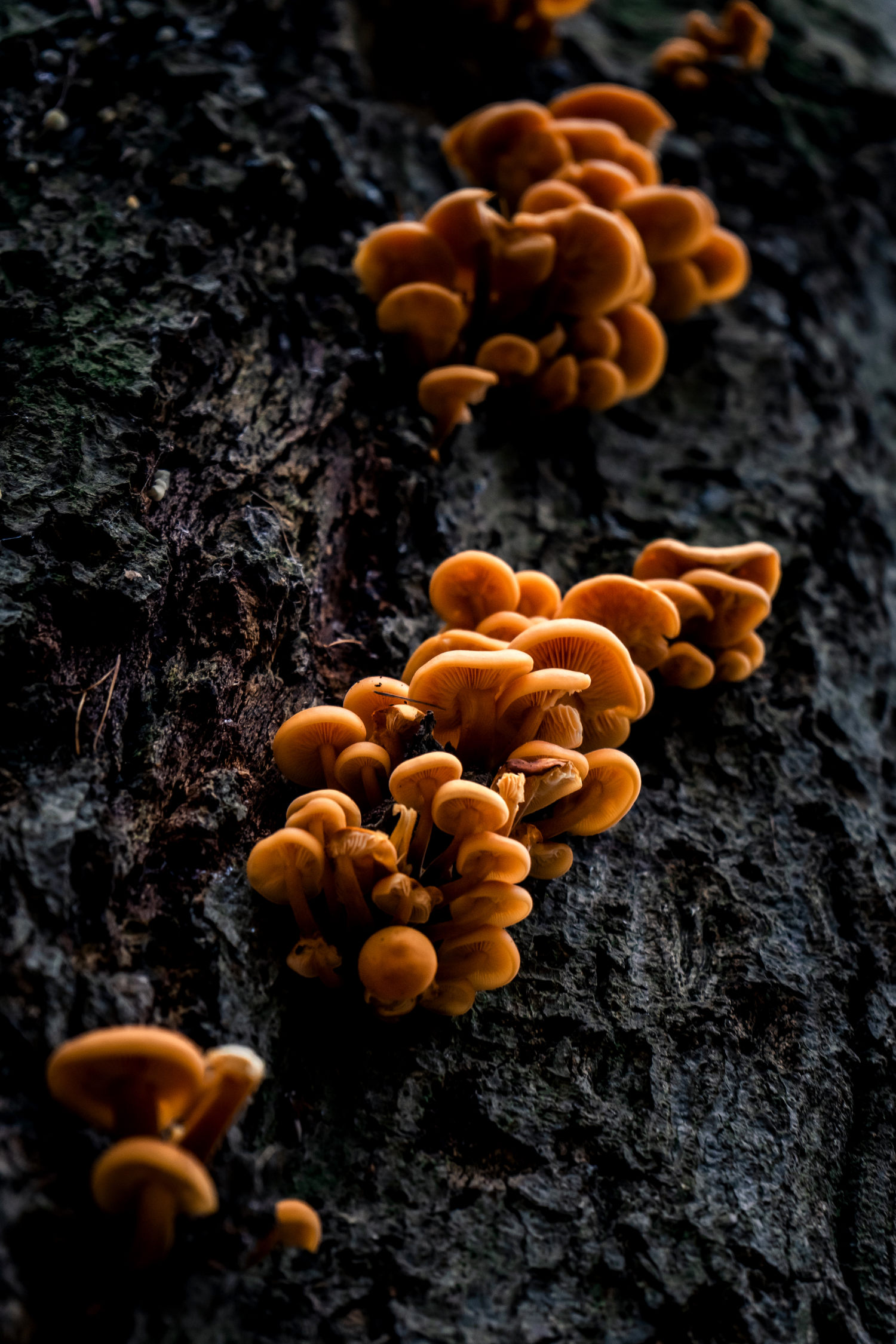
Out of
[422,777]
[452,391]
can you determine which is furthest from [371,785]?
[452,391]

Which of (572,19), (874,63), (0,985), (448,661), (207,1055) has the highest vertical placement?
(874,63)

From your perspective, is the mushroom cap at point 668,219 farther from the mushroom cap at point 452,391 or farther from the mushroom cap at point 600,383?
the mushroom cap at point 452,391

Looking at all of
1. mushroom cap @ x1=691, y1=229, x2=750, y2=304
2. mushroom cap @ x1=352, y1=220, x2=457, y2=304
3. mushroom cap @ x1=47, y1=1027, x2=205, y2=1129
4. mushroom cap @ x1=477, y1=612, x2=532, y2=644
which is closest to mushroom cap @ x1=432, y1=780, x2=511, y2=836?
mushroom cap @ x1=477, y1=612, x2=532, y2=644

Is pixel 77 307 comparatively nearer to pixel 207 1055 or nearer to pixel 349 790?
pixel 349 790

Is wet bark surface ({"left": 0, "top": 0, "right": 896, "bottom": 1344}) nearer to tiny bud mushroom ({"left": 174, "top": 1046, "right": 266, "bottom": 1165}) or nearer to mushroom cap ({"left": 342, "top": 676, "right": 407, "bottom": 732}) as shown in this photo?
tiny bud mushroom ({"left": 174, "top": 1046, "right": 266, "bottom": 1165})

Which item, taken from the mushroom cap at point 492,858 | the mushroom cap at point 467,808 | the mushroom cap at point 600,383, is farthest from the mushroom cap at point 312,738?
the mushroom cap at point 600,383

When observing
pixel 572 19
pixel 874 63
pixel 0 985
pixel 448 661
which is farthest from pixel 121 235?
pixel 874 63
